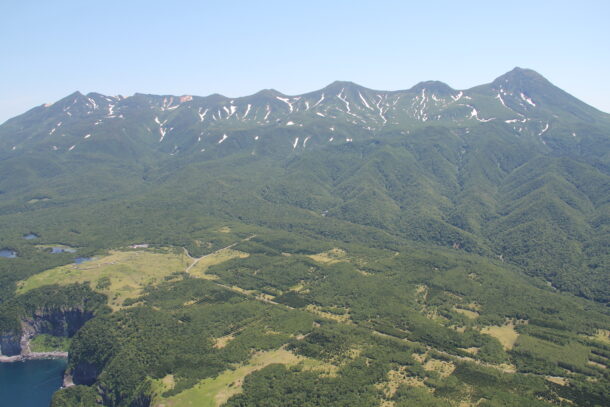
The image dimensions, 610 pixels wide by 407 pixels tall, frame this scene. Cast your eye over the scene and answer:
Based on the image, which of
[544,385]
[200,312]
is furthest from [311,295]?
[544,385]

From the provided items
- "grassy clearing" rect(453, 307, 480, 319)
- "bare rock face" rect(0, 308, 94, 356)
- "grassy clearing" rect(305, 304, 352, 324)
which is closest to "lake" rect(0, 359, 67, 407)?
"bare rock face" rect(0, 308, 94, 356)

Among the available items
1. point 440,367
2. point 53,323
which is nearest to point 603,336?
point 440,367

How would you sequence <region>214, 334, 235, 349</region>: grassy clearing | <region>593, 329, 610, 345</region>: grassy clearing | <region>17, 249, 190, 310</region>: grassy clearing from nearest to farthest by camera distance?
<region>214, 334, 235, 349</region>: grassy clearing → <region>593, 329, 610, 345</region>: grassy clearing → <region>17, 249, 190, 310</region>: grassy clearing

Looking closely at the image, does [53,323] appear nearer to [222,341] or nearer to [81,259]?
[81,259]

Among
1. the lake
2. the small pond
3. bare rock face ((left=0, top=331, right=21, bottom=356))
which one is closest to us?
the lake

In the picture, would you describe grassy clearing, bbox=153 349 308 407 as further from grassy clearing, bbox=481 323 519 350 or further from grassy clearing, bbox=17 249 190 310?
grassy clearing, bbox=17 249 190 310

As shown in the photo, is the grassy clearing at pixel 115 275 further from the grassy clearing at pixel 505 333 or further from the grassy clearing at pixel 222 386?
the grassy clearing at pixel 505 333
